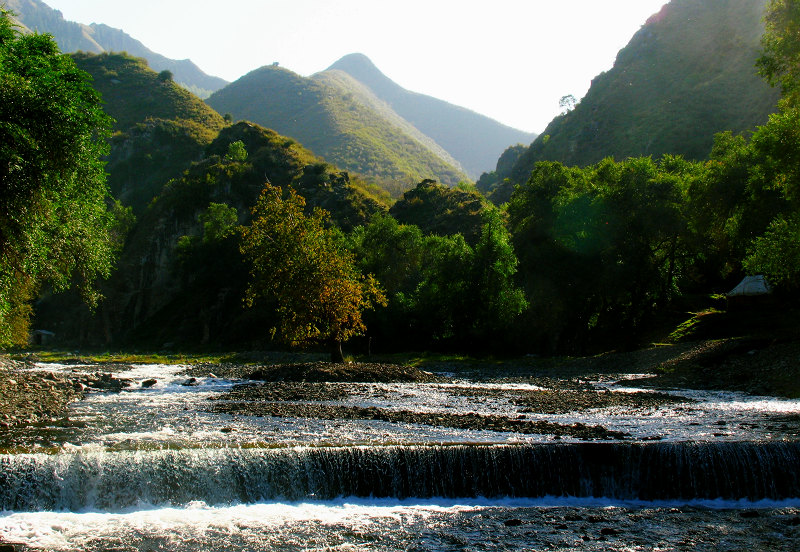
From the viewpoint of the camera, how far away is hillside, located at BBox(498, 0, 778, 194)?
122m

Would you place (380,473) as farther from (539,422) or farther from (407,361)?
(407,361)

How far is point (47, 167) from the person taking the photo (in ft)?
72.3

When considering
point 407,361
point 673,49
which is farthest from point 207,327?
point 673,49

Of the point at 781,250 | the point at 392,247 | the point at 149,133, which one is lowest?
the point at 781,250

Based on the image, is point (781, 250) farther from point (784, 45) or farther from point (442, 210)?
point (442, 210)

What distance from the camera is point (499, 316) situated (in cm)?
5441

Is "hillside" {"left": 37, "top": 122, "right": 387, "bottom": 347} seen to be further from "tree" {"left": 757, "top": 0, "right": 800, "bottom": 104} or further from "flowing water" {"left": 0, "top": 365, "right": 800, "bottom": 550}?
"flowing water" {"left": 0, "top": 365, "right": 800, "bottom": 550}

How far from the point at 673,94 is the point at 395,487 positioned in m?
160

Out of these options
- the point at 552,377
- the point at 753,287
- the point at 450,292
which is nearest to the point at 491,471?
the point at 552,377

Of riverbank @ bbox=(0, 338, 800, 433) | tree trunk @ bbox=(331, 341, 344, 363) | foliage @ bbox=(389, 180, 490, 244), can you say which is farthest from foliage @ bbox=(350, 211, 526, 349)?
foliage @ bbox=(389, 180, 490, 244)

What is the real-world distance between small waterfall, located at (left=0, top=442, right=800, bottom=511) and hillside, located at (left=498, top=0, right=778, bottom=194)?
114488 mm

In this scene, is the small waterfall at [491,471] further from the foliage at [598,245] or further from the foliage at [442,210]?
the foliage at [442,210]

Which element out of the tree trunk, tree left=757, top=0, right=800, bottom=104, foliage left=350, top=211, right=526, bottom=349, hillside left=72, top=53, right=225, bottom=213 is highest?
hillside left=72, top=53, right=225, bottom=213

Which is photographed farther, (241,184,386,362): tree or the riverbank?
(241,184,386,362): tree
